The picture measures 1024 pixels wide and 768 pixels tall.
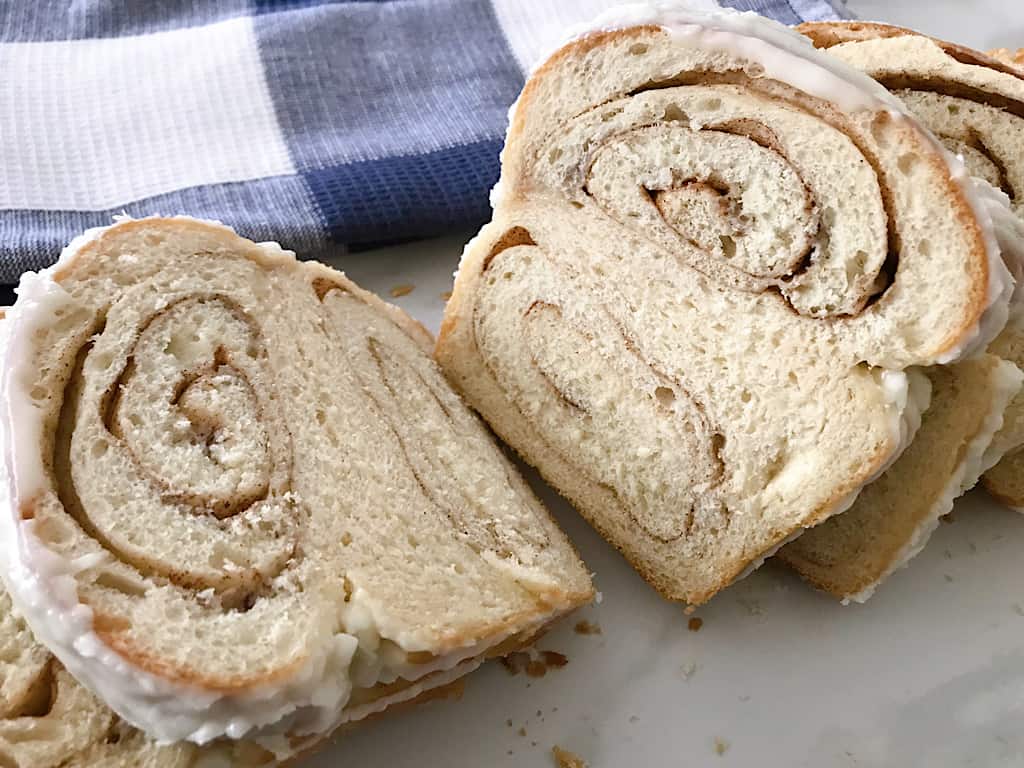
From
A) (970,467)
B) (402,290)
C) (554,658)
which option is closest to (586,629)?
(554,658)

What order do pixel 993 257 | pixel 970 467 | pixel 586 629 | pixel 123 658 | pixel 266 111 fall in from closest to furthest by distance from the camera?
pixel 123 658 → pixel 993 257 → pixel 970 467 → pixel 586 629 → pixel 266 111

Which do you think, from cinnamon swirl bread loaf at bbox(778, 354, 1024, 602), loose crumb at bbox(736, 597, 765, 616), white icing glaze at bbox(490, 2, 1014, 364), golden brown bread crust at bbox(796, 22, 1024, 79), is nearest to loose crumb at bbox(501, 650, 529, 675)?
loose crumb at bbox(736, 597, 765, 616)

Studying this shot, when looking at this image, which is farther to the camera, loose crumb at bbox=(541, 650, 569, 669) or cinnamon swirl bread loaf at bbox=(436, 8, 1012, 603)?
loose crumb at bbox=(541, 650, 569, 669)

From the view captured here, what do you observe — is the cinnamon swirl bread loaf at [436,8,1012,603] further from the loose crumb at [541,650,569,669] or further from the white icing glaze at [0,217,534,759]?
the white icing glaze at [0,217,534,759]

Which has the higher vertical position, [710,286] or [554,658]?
[710,286]

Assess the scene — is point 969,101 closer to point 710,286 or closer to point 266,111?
point 710,286

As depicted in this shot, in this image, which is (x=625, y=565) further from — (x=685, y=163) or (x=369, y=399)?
(x=685, y=163)

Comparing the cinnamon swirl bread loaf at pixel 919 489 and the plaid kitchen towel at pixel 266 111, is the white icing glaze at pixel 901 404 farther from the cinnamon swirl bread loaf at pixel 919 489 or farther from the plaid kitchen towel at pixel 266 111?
the plaid kitchen towel at pixel 266 111
